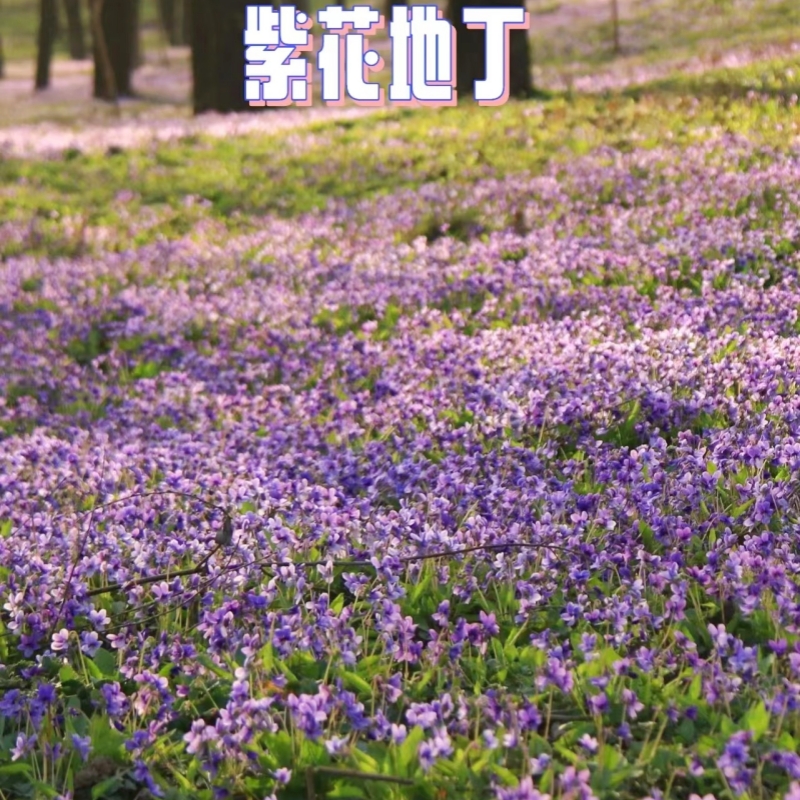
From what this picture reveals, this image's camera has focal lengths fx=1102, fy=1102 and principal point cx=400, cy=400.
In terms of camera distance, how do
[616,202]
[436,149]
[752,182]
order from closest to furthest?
1. [752,182]
2. [616,202]
3. [436,149]

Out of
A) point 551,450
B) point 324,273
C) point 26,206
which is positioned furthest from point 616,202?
point 26,206

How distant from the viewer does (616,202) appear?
35.3ft

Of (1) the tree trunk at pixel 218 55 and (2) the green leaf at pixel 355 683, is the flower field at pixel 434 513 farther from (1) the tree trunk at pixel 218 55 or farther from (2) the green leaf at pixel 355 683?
(1) the tree trunk at pixel 218 55

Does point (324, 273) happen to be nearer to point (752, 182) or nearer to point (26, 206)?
point (752, 182)

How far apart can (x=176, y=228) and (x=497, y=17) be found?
7120 millimetres

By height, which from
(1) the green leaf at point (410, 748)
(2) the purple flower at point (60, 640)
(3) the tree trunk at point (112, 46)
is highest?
(3) the tree trunk at point (112, 46)

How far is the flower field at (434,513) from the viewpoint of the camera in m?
3.33

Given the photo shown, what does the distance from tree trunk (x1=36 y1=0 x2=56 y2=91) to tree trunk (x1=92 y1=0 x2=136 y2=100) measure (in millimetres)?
3858

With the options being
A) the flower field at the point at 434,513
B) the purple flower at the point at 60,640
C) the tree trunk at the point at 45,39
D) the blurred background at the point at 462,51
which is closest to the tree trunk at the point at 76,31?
the blurred background at the point at 462,51

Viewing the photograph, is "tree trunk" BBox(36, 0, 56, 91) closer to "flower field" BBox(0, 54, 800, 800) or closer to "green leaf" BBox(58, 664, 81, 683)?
"flower field" BBox(0, 54, 800, 800)

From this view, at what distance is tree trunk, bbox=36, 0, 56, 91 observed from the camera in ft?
135

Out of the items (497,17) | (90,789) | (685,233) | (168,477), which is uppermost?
(497,17)

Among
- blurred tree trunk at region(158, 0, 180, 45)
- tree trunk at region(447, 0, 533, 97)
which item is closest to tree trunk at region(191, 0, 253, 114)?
tree trunk at region(447, 0, 533, 97)

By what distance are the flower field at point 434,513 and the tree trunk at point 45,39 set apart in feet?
111
